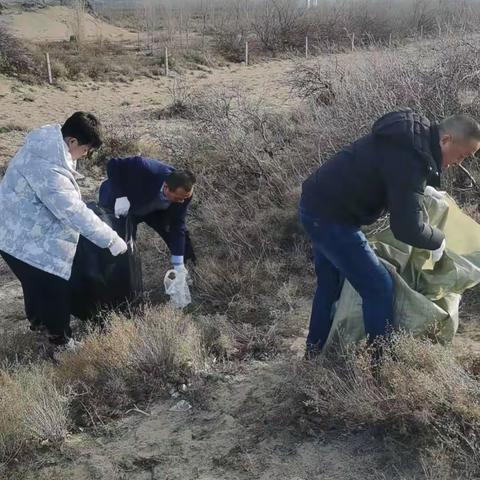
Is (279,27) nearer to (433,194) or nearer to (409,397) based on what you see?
(433,194)

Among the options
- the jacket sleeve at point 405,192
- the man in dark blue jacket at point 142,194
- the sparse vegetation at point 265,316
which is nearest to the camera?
the jacket sleeve at point 405,192

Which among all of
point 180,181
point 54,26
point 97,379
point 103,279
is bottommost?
point 97,379

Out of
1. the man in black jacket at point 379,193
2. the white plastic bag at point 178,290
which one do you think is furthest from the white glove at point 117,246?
the man in black jacket at point 379,193

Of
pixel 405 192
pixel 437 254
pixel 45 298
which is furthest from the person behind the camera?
pixel 45 298

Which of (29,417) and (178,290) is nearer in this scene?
(29,417)

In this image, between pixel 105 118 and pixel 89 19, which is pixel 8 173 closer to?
pixel 105 118

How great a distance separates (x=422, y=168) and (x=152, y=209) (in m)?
2.42

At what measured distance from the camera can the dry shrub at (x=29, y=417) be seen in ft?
9.43

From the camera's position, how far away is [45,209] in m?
3.47

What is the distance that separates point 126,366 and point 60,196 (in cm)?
98

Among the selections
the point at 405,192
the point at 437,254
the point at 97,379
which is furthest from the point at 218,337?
the point at 405,192

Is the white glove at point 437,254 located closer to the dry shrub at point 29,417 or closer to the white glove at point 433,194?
the white glove at point 433,194

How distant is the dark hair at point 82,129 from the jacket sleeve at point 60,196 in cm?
20

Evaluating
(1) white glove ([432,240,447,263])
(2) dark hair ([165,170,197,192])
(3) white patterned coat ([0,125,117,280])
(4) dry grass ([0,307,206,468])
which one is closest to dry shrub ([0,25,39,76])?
(2) dark hair ([165,170,197,192])
